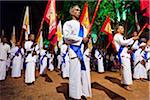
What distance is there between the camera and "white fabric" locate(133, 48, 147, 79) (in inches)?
409

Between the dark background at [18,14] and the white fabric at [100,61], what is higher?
the dark background at [18,14]

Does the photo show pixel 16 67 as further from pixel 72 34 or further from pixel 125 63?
pixel 72 34

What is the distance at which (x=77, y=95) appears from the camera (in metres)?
6.14

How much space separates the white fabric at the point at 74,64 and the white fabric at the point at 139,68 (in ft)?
15.3

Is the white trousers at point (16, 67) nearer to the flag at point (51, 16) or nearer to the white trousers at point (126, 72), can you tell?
the flag at point (51, 16)

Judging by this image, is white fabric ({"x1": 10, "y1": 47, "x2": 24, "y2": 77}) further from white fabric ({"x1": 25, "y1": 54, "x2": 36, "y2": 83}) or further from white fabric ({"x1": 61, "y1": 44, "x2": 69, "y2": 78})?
white fabric ({"x1": 25, "y1": 54, "x2": 36, "y2": 83})

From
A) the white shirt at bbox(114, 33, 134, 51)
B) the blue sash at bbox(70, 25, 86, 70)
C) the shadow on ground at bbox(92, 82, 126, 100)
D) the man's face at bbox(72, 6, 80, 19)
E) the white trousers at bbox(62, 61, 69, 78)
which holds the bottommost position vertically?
the shadow on ground at bbox(92, 82, 126, 100)

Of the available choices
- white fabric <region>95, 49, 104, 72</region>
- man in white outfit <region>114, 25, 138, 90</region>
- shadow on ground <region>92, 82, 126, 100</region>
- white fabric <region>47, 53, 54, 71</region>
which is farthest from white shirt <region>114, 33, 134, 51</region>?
white fabric <region>47, 53, 54, 71</region>

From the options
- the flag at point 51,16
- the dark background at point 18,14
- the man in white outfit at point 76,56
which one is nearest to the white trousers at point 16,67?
the flag at point 51,16

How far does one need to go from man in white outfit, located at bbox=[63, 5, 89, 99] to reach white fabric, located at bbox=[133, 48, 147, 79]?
4605 millimetres

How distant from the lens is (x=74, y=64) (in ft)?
20.5

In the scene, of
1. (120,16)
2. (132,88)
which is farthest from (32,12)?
(132,88)

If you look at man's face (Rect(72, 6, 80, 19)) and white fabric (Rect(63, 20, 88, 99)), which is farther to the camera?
man's face (Rect(72, 6, 80, 19))

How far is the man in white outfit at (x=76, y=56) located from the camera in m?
6.16
